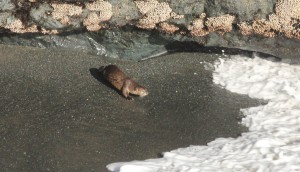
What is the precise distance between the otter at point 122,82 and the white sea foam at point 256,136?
99 centimetres

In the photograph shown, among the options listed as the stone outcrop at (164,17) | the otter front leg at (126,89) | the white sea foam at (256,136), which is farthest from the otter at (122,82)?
the white sea foam at (256,136)

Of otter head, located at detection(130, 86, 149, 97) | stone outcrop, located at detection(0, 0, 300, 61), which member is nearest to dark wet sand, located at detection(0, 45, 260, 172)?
otter head, located at detection(130, 86, 149, 97)

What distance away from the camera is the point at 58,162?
5.18 m

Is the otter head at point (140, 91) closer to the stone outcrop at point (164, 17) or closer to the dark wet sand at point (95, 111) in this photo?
the dark wet sand at point (95, 111)

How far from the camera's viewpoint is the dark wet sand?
5.38 meters

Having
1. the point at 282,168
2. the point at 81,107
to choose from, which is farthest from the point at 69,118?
the point at 282,168

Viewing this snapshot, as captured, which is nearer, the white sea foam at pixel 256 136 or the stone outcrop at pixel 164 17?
the white sea foam at pixel 256 136

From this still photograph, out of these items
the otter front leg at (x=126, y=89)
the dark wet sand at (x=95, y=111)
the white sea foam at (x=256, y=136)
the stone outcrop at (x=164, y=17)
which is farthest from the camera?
the stone outcrop at (x=164, y=17)

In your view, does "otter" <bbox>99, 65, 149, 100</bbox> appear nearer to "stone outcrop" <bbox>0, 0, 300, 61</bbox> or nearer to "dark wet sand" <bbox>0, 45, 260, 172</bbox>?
"dark wet sand" <bbox>0, 45, 260, 172</bbox>

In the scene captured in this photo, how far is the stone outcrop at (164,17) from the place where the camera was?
23.0 ft

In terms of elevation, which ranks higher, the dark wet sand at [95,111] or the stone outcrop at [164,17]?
the stone outcrop at [164,17]

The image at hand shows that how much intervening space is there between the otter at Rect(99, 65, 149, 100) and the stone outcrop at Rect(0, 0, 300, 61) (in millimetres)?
715

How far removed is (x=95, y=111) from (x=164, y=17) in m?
1.60

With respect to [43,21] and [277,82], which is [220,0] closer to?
[277,82]
